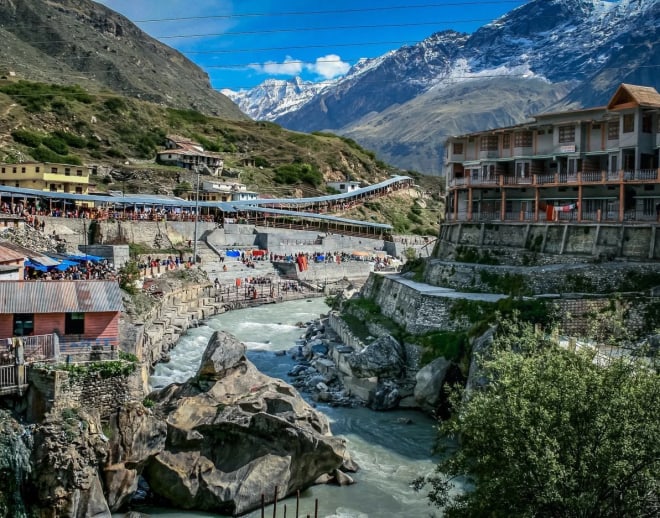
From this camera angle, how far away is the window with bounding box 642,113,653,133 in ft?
120

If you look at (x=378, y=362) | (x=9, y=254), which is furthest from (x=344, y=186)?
(x=9, y=254)

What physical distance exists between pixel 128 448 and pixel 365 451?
8964 millimetres

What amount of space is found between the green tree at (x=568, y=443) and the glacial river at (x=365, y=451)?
16.8ft

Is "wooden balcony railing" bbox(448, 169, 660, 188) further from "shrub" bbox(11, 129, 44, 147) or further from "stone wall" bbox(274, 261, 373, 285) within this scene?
"shrub" bbox(11, 129, 44, 147)

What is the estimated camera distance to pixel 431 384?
93.1 feet

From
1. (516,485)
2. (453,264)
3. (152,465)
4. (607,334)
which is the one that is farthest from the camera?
(453,264)

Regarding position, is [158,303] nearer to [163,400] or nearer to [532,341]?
[163,400]

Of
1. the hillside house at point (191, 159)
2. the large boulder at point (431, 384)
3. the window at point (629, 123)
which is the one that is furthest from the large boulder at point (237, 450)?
the hillside house at point (191, 159)

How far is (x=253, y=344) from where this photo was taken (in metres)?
41.6

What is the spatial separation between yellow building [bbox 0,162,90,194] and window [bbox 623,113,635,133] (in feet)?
174

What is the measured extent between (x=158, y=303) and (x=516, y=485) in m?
33.5

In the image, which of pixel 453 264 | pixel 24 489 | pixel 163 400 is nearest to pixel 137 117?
pixel 453 264

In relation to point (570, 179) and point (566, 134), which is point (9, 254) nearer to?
point (570, 179)

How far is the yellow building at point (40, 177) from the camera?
219ft
